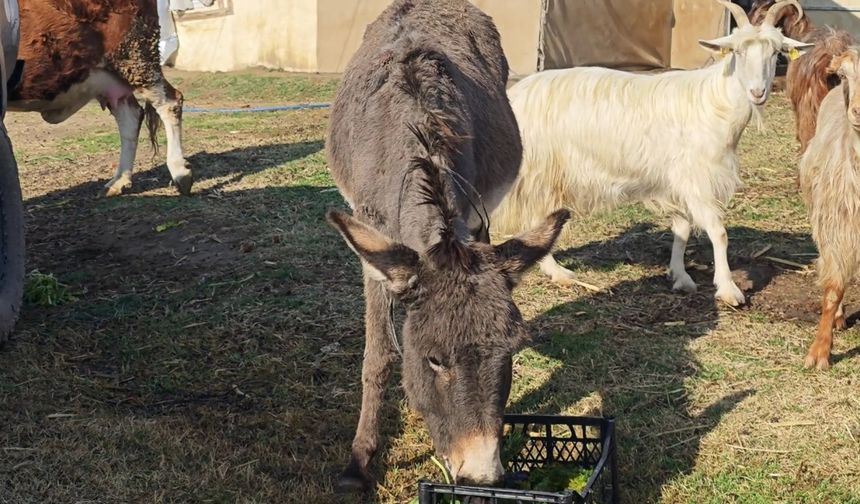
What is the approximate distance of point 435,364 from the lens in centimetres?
352

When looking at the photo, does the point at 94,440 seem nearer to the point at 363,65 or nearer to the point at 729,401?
the point at 363,65

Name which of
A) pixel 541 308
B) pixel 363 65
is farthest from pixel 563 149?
pixel 363 65

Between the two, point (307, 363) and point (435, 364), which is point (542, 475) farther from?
point (307, 363)

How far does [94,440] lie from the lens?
15.2 ft

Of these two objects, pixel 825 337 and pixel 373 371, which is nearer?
pixel 373 371

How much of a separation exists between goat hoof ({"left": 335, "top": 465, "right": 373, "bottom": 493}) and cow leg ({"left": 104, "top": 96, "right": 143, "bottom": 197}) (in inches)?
203

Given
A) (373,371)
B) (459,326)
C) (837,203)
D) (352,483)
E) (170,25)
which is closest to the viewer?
(459,326)

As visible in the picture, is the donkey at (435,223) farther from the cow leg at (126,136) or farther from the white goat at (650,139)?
the cow leg at (126,136)

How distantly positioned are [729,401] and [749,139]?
6.74 metres

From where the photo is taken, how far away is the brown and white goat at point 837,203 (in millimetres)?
5551

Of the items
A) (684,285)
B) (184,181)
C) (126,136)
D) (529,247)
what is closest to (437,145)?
(529,247)

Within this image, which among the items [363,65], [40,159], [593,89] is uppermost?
[363,65]

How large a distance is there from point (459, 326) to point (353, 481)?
4.12 ft

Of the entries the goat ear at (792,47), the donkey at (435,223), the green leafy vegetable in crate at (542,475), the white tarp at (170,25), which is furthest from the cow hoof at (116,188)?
the white tarp at (170,25)
